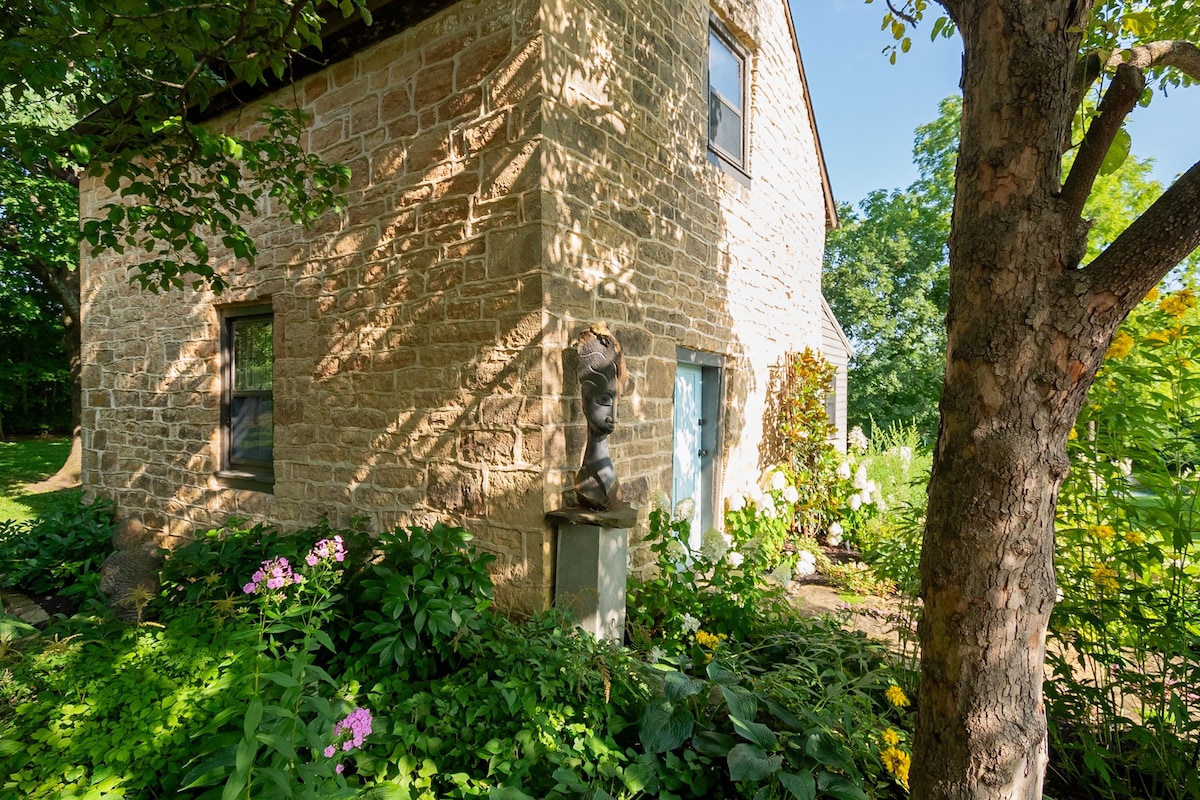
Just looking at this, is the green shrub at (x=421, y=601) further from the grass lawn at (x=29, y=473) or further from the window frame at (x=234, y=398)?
the grass lawn at (x=29, y=473)

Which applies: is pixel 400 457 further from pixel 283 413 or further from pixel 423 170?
pixel 423 170

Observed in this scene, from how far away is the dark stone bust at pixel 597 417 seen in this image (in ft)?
10.8

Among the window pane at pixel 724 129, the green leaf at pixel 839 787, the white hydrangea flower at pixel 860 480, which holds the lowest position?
the green leaf at pixel 839 787

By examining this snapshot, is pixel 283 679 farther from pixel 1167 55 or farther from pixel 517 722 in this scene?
pixel 1167 55

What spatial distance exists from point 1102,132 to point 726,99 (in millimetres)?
4965

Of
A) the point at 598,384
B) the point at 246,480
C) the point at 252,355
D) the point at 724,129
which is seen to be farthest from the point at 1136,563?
the point at 252,355

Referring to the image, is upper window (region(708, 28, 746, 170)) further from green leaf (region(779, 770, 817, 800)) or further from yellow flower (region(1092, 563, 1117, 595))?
green leaf (region(779, 770, 817, 800))

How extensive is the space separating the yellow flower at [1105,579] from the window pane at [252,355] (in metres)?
5.98

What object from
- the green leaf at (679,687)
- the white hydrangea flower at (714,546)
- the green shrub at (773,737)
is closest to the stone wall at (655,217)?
the white hydrangea flower at (714,546)

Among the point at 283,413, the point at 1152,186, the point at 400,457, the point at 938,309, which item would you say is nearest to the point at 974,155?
the point at 400,457

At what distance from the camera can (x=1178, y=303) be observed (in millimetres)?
2408

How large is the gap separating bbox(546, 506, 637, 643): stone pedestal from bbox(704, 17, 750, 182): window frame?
3.77 meters

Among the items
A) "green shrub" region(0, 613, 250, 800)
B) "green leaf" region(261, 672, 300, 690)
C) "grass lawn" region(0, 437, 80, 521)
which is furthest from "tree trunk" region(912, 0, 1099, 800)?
"grass lawn" region(0, 437, 80, 521)

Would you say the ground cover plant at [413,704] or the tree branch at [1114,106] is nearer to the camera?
the tree branch at [1114,106]
